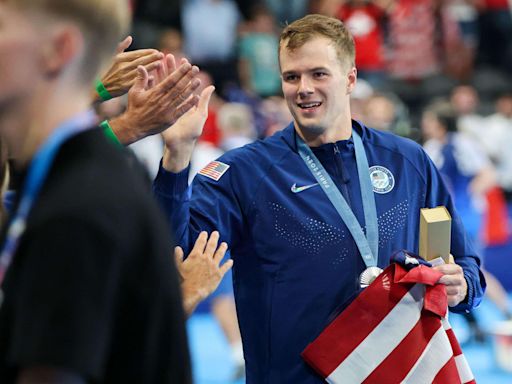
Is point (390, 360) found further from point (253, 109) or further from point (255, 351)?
point (253, 109)

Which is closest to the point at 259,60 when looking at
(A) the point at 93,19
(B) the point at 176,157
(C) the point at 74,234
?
(B) the point at 176,157

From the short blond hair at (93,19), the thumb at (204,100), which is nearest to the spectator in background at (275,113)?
the thumb at (204,100)

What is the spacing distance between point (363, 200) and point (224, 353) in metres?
5.49

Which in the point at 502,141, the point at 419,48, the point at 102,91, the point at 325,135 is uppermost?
the point at 102,91

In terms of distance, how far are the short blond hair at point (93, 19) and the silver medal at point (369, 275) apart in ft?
5.15

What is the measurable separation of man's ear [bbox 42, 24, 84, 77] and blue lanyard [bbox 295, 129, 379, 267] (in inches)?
64.5

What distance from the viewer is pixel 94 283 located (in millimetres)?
1568

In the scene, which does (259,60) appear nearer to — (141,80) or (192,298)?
(141,80)

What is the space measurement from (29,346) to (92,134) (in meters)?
0.36

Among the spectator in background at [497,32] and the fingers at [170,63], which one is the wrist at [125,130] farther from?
the spectator in background at [497,32]

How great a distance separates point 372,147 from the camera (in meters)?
3.41

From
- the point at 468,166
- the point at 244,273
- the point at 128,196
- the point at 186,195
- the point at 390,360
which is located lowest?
the point at 468,166

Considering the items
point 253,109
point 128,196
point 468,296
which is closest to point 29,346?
point 128,196

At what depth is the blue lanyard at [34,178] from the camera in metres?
1.63
